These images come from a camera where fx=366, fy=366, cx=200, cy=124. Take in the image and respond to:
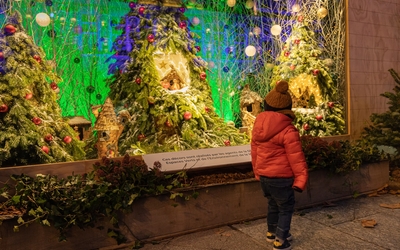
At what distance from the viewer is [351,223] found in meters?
4.50

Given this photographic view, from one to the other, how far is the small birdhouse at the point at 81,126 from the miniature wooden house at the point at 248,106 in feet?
9.77

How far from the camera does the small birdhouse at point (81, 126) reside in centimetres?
562

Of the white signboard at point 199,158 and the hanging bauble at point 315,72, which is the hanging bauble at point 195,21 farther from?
the white signboard at point 199,158

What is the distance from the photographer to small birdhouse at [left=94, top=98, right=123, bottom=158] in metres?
5.44

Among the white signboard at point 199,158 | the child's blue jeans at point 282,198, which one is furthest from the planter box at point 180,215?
the child's blue jeans at point 282,198

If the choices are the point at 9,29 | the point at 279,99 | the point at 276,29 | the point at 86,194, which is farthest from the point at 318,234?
the point at 276,29

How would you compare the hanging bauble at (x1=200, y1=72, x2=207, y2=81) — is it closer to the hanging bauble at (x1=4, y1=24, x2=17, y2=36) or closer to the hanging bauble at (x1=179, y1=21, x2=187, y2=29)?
the hanging bauble at (x1=179, y1=21, x2=187, y2=29)

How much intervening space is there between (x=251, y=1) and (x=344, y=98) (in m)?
2.76

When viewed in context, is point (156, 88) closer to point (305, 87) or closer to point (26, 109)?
point (26, 109)

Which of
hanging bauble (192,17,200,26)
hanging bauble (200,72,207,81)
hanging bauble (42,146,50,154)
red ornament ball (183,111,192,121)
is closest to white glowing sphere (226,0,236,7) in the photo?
hanging bauble (192,17,200,26)

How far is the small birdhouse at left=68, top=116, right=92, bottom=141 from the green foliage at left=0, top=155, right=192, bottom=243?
1454 mm

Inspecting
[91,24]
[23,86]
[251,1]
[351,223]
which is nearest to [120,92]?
[91,24]

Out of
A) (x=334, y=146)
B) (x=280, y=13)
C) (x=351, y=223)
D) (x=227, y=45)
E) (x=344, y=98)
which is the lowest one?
(x=351, y=223)

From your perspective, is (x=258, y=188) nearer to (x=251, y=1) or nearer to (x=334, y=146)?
(x=334, y=146)
